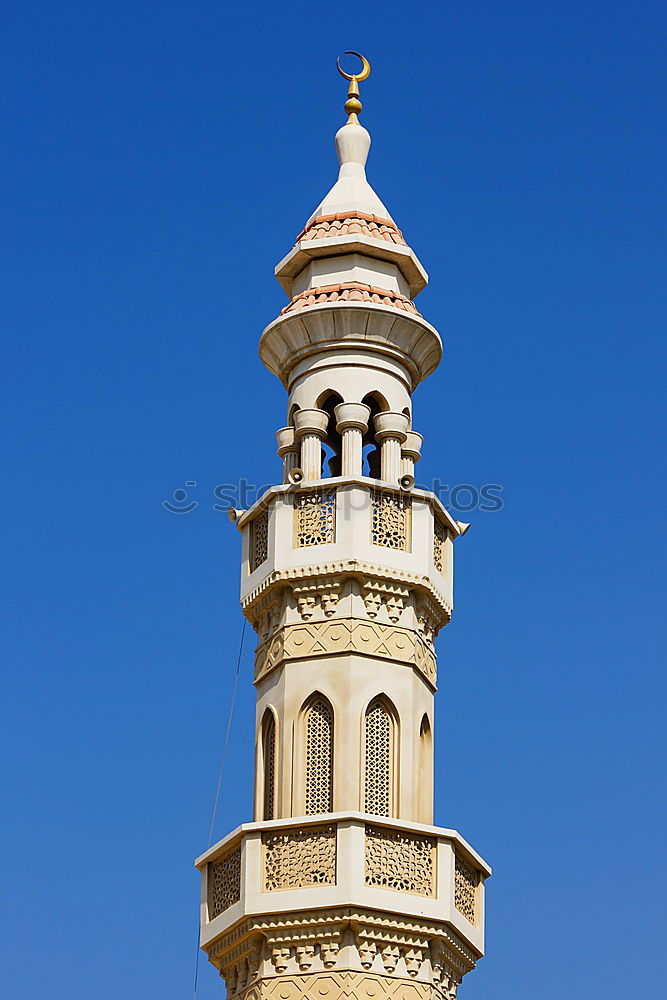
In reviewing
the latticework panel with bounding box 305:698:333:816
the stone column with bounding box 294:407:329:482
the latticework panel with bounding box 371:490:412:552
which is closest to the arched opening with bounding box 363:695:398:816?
the latticework panel with bounding box 305:698:333:816

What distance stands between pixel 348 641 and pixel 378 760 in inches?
44.7

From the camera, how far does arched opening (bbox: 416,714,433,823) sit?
1934 cm

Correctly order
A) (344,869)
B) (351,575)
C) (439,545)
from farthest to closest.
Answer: (439,545)
(351,575)
(344,869)

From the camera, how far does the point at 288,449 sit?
68.2ft

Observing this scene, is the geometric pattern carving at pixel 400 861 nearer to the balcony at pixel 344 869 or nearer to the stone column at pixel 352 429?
the balcony at pixel 344 869

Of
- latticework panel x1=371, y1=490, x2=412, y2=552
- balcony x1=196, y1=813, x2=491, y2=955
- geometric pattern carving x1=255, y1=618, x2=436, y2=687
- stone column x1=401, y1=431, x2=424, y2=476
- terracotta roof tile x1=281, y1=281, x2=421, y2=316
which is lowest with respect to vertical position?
balcony x1=196, y1=813, x2=491, y2=955

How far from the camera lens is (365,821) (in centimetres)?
1820

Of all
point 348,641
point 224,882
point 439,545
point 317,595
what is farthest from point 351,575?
point 224,882

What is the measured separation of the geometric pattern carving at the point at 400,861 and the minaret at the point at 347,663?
18mm

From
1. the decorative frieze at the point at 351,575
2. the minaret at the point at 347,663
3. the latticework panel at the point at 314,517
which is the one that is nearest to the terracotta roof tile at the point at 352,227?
the minaret at the point at 347,663

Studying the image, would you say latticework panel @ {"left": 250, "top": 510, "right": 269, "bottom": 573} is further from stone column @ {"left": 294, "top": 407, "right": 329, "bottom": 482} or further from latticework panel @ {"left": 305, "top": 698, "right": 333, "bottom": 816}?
latticework panel @ {"left": 305, "top": 698, "right": 333, "bottom": 816}

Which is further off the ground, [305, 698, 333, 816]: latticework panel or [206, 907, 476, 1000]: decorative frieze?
[305, 698, 333, 816]: latticework panel

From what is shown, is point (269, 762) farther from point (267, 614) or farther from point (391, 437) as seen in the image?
point (391, 437)

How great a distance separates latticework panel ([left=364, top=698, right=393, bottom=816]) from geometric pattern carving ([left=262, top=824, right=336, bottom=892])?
70 cm
